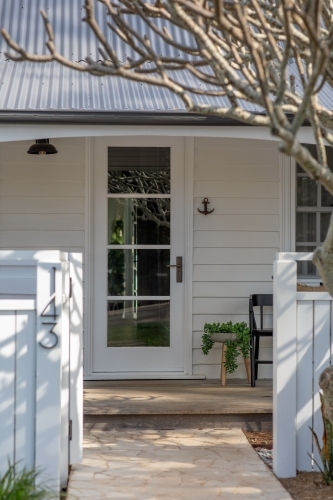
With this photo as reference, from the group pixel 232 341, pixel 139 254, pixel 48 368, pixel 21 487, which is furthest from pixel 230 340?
pixel 21 487

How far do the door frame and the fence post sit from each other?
8.86 feet

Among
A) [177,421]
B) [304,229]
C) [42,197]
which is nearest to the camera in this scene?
[177,421]

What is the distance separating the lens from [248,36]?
2711 mm

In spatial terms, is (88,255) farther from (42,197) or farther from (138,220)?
(42,197)

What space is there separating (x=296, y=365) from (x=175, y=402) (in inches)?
66.9

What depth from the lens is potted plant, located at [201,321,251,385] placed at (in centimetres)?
694

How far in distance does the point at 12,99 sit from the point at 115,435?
108 inches

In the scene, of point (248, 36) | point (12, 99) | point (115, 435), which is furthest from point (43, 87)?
point (248, 36)

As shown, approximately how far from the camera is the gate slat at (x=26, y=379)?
3879 mm

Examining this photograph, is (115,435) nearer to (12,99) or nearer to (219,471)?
(219,471)

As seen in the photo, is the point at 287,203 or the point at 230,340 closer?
the point at 230,340

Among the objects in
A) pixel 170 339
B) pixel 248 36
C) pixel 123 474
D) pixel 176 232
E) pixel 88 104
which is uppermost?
pixel 88 104

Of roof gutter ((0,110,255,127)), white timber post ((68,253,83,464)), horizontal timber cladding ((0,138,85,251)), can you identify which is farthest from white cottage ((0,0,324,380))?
white timber post ((68,253,83,464))

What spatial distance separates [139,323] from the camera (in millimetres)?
7312
